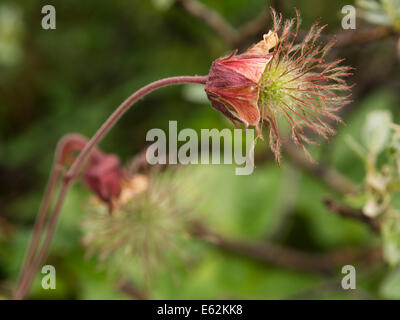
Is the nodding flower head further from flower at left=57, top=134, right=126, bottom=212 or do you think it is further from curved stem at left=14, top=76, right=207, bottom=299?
flower at left=57, top=134, right=126, bottom=212

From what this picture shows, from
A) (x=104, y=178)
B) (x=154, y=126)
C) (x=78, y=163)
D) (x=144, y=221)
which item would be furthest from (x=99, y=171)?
(x=154, y=126)

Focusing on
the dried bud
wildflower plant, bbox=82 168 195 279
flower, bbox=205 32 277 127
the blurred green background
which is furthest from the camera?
the blurred green background

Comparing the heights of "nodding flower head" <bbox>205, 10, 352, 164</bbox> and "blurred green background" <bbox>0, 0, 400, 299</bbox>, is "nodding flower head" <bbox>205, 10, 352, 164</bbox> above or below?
below

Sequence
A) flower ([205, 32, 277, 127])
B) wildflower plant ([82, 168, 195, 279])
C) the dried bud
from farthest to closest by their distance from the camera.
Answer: wildflower plant ([82, 168, 195, 279])
the dried bud
flower ([205, 32, 277, 127])

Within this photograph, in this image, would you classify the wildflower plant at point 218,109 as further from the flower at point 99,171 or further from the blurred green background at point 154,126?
the blurred green background at point 154,126

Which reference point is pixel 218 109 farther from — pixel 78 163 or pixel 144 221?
pixel 144 221

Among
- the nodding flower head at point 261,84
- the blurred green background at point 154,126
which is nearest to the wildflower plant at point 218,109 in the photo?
the nodding flower head at point 261,84

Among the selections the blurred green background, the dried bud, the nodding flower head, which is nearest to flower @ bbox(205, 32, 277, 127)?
the nodding flower head
